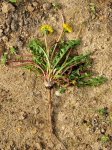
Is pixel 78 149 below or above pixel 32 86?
below

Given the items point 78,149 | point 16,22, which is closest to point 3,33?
point 16,22

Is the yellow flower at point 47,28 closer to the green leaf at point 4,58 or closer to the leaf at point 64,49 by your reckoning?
the leaf at point 64,49

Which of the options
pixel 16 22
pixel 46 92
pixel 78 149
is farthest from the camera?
pixel 16 22

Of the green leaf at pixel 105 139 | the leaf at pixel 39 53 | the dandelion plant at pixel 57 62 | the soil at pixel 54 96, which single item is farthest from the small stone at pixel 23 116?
the green leaf at pixel 105 139

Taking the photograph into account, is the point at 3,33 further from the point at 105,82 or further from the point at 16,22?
the point at 105,82

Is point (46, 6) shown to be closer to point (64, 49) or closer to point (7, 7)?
point (7, 7)

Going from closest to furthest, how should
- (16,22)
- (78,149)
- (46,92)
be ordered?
(78,149) → (46,92) → (16,22)

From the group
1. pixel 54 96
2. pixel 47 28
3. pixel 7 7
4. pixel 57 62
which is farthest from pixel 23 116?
pixel 7 7

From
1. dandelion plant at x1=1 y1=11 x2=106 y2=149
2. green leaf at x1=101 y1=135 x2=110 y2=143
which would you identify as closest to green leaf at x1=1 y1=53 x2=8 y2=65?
dandelion plant at x1=1 y1=11 x2=106 y2=149

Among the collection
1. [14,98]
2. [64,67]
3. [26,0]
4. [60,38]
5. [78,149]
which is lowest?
[78,149]
